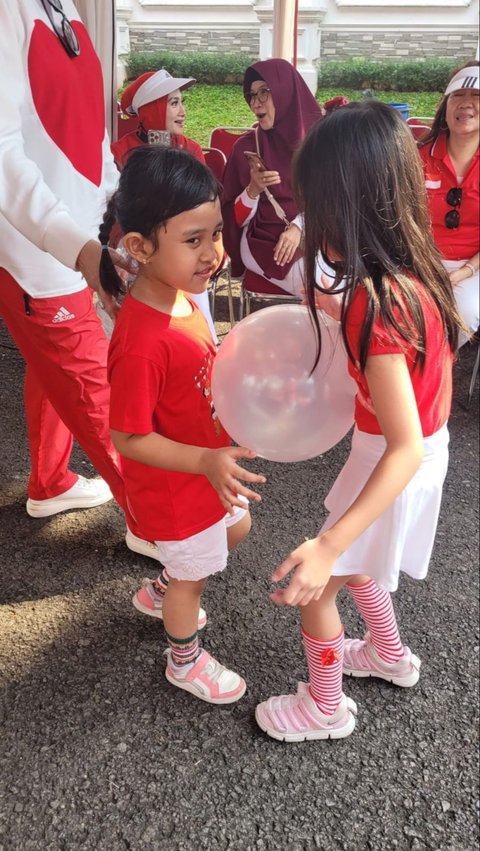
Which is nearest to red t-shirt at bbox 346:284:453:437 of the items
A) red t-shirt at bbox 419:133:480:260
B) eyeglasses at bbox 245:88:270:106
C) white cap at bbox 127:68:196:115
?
red t-shirt at bbox 419:133:480:260

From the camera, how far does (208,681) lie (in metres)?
1.81

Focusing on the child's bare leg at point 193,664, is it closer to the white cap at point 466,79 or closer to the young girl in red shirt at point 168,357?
the young girl in red shirt at point 168,357

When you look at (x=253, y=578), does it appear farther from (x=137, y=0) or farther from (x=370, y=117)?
(x=137, y=0)

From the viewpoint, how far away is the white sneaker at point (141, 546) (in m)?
2.34

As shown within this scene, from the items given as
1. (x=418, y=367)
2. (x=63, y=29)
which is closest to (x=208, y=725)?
(x=418, y=367)

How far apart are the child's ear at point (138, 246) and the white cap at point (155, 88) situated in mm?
2596

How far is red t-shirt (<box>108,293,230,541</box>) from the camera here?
132cm

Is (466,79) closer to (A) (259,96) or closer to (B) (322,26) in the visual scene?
(A) (259,96)

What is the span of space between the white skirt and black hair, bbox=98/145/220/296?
0.62m

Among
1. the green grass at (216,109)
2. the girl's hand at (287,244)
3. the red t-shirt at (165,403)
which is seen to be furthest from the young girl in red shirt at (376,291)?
the green grass at (216,109)

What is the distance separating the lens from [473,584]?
7.74 ft

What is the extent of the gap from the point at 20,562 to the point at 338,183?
1.81 m

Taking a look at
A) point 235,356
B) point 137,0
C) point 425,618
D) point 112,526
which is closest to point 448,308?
point 235,356

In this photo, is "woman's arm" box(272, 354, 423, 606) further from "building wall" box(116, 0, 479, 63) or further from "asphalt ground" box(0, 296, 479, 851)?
"building wall" box(116, 0, 479, 63)
